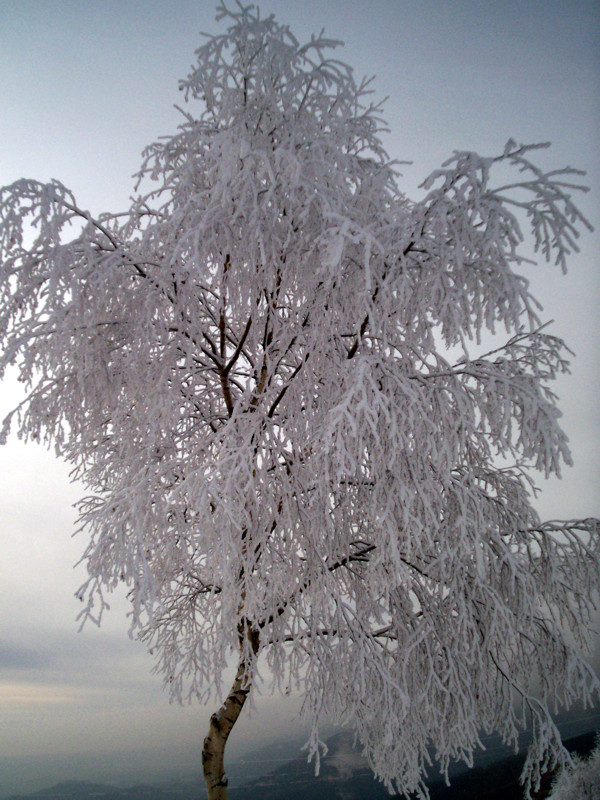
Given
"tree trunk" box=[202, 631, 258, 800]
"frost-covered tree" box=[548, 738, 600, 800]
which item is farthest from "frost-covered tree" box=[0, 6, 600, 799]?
A: "frost-covered tree" box=[548, 738, 600, 800]

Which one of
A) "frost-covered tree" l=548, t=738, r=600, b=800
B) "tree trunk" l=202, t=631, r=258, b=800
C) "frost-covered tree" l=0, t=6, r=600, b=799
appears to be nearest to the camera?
"frost-covered tree" l=0, t=6, r=600, b=799

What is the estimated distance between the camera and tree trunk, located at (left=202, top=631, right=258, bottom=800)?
446 cm

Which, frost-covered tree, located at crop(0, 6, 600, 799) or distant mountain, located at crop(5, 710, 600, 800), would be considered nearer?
frost-covered tree, located at crop(0, 6, 600, 799)

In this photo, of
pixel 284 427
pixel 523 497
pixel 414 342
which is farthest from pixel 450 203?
pixel 523 497

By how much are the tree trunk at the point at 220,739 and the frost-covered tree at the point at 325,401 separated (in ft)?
0.05

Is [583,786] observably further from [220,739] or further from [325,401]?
[325,401]

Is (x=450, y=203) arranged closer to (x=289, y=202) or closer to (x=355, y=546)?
(x=289, y=202)

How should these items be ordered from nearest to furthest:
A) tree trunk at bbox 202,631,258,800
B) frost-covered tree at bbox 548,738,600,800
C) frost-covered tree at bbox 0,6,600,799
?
1. frost-covered tree at bbox 0,6,600,799
2. tree trunk at bbox 202,631,258,800
3. frost-covered tree at bbox 548,738,600,800

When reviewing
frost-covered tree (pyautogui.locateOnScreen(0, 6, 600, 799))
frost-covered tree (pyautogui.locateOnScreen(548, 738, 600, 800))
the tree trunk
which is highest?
frost-covered tree (pyautogui.locateOnScreen(0, 6, 600, 799))

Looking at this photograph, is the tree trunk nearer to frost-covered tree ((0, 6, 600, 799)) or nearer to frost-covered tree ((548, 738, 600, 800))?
frost-covered tree ((0, 6, 600, 799))

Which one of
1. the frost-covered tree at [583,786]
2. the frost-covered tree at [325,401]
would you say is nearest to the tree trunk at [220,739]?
the frost-covered tree at [325,401]

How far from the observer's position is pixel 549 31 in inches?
212

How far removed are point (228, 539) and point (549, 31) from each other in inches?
199

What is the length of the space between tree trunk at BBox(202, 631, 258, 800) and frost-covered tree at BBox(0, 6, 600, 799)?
0.05 feet
